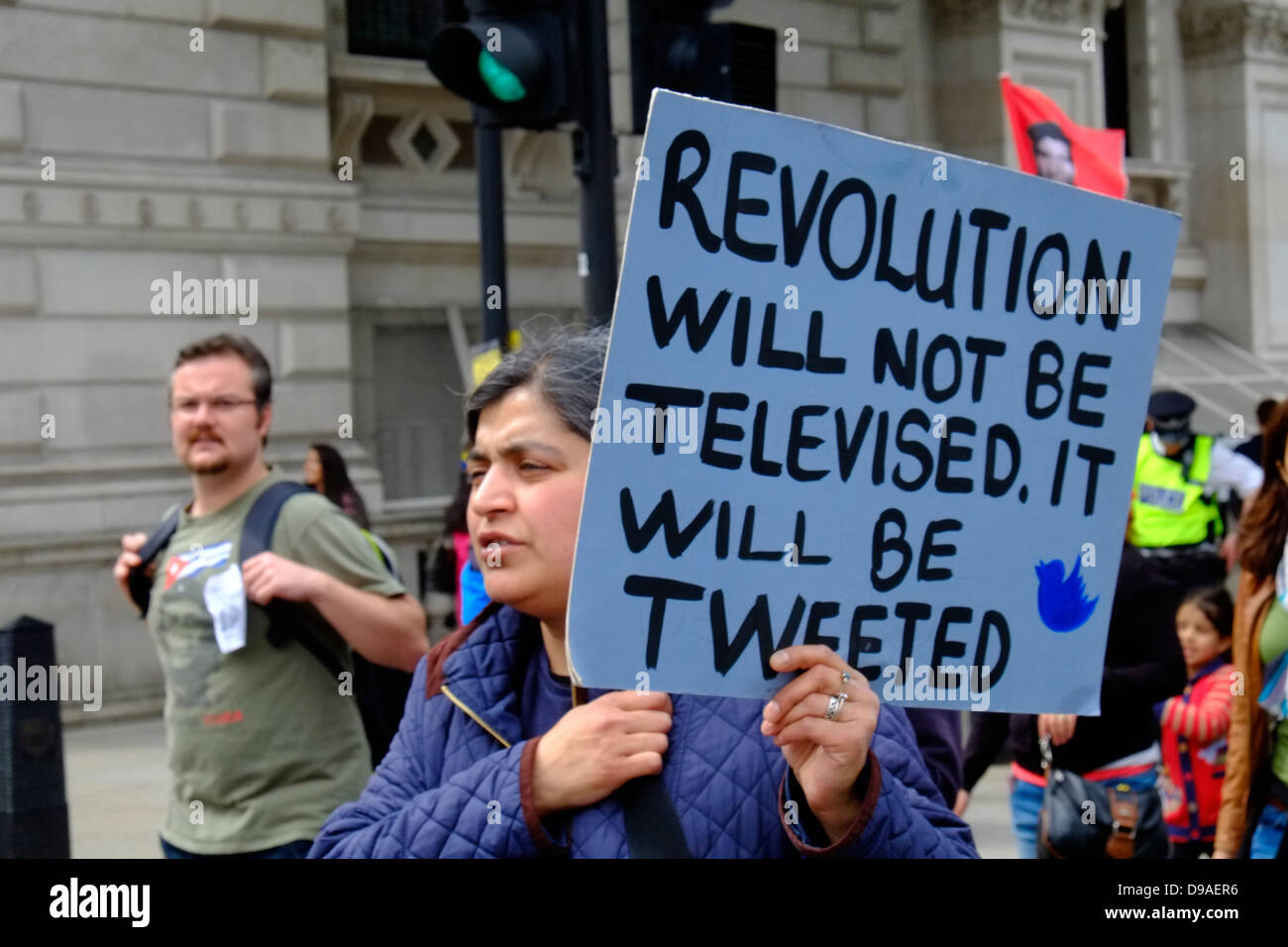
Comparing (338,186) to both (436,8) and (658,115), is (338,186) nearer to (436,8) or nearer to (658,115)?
(436,8)

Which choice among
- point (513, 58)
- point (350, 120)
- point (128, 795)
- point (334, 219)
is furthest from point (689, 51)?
point (350, 120)

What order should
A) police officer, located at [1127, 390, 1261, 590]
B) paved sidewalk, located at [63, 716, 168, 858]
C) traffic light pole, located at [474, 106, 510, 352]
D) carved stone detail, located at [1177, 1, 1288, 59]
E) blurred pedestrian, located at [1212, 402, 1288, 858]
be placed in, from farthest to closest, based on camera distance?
1. carved stone detail, located at [1177, 1, 1288, 59]
2. police officer, located at [1127, 390, 1261, 590]
3. paved sidewalk, located at [63, 716, 168, 858]
4. traffic light pole, located at [474, 106, 510, 352]
5. blurred pedestrian, located at [1212, 402, 1288, 858]

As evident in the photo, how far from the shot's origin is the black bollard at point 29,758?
18.8 ft

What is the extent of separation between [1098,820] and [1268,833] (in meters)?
1.01

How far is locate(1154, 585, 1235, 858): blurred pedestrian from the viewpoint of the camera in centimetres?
561

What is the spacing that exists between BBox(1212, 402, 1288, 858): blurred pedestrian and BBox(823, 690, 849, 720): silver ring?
2.34 m

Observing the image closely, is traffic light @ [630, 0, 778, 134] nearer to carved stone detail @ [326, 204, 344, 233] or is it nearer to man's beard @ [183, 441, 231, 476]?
man's beard @ [183, 441, 231, 476]

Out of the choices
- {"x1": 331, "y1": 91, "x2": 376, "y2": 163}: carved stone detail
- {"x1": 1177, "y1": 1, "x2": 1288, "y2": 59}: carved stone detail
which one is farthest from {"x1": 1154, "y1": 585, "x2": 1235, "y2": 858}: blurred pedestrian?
{"x1": 1177, "y1": 1, "x2": 1288, "y2": 59}: carved stone detail

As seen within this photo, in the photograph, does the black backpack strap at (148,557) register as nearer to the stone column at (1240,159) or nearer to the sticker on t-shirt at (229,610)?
the sticker on t-shirt at (229,610)

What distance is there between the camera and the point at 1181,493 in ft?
32.0

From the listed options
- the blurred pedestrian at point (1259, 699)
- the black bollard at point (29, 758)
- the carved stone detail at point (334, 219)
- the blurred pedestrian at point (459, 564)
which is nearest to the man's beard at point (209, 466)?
the blurred pedestrian at point (459, 564)

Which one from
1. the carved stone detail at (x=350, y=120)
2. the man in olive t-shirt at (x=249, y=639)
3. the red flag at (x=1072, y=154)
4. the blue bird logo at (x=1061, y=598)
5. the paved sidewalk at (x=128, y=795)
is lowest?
the paved sidewalk at (x=128, y=795)

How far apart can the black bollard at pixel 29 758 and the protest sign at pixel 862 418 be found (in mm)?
4050

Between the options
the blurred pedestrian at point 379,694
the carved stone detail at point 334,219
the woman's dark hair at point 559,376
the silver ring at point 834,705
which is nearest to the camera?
the silver ring at point 834,705
